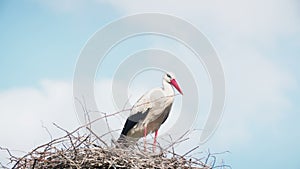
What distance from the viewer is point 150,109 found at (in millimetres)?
5680

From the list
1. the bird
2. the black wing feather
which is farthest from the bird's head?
the black wing feather

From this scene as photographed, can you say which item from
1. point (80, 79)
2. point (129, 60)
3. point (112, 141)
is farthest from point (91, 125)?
point (129, 60)

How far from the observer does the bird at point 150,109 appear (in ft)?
18.6

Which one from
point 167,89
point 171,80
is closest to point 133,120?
point 167,89

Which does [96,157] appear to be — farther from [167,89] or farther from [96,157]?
[167,89]

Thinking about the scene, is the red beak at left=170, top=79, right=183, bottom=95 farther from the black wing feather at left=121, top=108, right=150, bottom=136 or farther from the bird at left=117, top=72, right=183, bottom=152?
the black wing feather at left=121, top=108, right=150, bottom=136

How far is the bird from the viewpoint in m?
5.66

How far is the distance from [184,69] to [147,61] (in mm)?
396

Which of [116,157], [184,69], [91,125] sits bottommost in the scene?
[116,157]

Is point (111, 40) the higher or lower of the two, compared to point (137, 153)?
higher

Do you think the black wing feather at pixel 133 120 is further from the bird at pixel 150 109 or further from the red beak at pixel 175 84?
the red beak at pixel 175 84

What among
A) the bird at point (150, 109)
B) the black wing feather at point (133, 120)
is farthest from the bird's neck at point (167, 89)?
the black wing feather at point (133, 120)

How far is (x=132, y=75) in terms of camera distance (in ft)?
17.8

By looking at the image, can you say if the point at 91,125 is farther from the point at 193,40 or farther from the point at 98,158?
the point at 193,40
